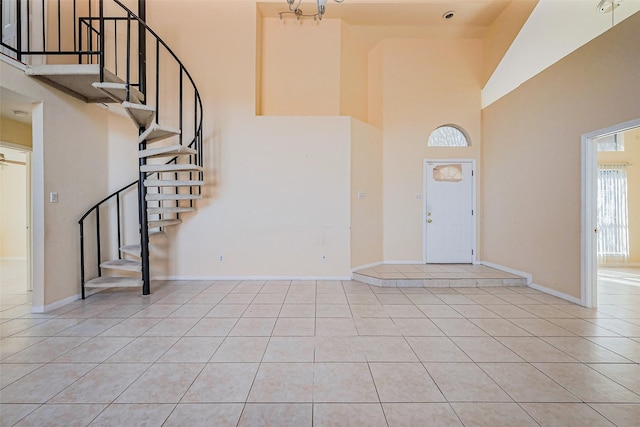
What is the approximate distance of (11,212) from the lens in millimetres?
5781

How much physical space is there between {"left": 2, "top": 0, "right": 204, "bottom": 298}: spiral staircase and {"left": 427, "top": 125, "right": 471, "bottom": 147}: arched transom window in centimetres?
420

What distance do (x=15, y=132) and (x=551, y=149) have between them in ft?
24.2

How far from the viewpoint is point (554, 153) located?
3.46 meters

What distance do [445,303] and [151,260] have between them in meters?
4.40

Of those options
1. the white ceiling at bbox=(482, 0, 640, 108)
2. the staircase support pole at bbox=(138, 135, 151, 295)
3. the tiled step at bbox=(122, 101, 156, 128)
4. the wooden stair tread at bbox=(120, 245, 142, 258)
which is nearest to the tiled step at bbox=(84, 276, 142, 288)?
the staircase support pole at bbox=(138, 135, 151, 295)

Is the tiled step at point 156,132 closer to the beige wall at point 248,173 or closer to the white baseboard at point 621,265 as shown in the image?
the beige wall at point 248,173

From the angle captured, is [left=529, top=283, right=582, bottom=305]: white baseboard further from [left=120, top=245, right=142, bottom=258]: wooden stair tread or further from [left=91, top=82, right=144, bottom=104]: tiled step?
[left=91, top=82, right=144, bottom=104]: tiled step

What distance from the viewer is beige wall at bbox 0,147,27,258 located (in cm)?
572

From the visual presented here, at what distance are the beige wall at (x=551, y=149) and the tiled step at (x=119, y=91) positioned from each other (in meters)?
5.27

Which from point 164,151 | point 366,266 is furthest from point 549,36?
point 164,151

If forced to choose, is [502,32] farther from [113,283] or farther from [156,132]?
[113,283]

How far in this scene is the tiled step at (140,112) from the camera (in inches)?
114

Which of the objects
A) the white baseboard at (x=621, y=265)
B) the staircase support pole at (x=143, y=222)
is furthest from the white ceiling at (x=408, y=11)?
the white baseboard at (x=621, y=265)

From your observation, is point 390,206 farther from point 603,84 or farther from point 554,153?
point 603,84
